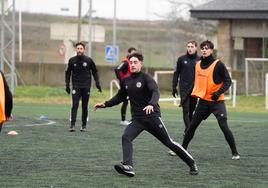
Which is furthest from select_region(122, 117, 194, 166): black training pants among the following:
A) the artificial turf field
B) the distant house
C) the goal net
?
the distant house

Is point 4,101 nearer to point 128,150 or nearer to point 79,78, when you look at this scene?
point 128,150

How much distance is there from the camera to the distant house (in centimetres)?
3391

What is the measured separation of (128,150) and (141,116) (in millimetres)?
520

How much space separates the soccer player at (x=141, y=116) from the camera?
1164 cm

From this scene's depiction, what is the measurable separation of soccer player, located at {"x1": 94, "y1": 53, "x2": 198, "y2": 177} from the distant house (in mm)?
22356

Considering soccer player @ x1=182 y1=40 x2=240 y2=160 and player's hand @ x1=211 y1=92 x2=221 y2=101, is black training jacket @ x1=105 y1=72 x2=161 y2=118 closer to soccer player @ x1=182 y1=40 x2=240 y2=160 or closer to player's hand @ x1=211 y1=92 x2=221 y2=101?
player's hand @ x1=211 y1=92 x2=221 y2=101

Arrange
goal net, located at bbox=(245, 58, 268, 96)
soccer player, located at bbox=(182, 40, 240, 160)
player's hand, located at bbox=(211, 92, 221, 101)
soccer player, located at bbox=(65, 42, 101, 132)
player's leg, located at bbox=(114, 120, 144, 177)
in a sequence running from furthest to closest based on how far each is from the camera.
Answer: goal net, located at bbox=(245, 58, 268, 96), soccer player, located at bbox=(65, 42, 101, 132), soccer player, located at bbox=(182, 40, 240, 160), player's hand, located at bbox=(211, 92, 221, 101), player's leg, located at bbox=(114, 120, 144, 177)

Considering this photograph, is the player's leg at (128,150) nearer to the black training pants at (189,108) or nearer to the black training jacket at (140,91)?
the black training jacket at (140,91)

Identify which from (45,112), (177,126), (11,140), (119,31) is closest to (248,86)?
(45,112)

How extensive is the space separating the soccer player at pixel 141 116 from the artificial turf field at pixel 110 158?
0.96 ft

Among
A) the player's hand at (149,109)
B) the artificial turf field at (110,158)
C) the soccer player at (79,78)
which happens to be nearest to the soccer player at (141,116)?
the player's hand at (149,109)

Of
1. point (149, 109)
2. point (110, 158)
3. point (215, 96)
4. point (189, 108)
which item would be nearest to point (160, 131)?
point (149, 109)

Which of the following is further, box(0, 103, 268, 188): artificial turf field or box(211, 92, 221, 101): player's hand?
box(211, 92, 221, 101): player's hand

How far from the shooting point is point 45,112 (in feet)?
83.4
